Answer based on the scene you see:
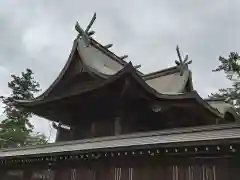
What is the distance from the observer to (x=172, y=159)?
6.75 meters

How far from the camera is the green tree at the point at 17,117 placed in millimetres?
23820

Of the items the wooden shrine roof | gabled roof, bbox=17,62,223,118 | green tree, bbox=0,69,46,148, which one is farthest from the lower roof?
green tree, bbox=0,69,46,148

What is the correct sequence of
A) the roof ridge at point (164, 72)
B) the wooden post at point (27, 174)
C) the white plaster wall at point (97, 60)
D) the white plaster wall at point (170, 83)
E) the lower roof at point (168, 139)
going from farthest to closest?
the roof ridge at point (164, 72) < the white plaster wall at point (170, 83) < the white plaster wall at point (97, 60) < the wooden post at point (27, 174) < the lower roof at point (168, 139)

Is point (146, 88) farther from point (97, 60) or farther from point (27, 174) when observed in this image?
point (27, 174)

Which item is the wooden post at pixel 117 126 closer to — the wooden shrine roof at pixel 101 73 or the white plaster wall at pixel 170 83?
the wooden shrine roof at pixel 101 73

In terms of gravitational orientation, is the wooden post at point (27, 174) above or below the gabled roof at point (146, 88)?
below

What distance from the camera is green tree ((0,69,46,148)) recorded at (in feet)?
78.2

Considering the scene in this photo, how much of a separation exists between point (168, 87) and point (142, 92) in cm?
324

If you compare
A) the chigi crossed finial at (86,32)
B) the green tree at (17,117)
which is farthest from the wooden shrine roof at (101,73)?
the green tree at (17,117)

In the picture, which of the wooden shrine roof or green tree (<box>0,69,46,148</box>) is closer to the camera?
the wooden shrine roof

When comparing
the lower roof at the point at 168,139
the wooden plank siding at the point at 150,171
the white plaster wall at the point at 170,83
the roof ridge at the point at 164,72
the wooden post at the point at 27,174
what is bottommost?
the wooden post at the point at 27,174

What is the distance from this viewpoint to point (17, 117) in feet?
85.7

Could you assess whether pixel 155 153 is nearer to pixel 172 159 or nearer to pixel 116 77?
pixel 172 159

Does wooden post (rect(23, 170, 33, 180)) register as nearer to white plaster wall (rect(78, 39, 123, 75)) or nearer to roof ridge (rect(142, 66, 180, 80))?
white plaster wall (rect(78, 39, 123, 75))
